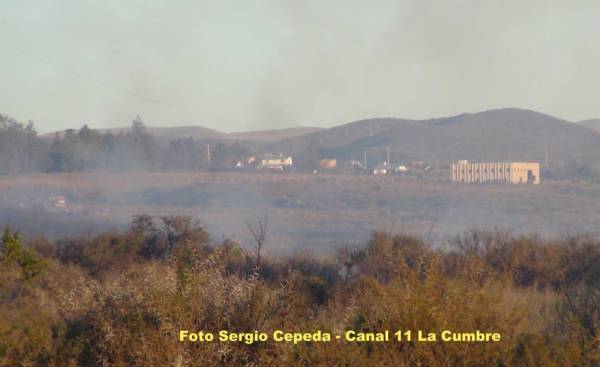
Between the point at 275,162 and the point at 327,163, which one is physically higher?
the point at 275,162

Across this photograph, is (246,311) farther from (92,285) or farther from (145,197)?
(145,197)

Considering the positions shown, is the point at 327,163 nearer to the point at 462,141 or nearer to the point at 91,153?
the point at 462,141

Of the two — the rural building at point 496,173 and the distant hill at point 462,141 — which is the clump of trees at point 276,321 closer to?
the rural building at point 496,173

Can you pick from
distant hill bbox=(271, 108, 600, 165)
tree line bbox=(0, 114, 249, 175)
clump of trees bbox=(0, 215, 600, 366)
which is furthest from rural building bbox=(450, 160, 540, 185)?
clump of trees bbox=(0, 215, 600, 366)

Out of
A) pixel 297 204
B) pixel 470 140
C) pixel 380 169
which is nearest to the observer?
pixel 297 204

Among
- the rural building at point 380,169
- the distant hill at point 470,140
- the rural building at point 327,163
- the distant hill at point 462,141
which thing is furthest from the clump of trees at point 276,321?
the distant hill at point 470,140

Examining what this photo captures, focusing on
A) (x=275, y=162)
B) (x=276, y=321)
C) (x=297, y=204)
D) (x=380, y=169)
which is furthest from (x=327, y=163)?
(x=276, y=321)
